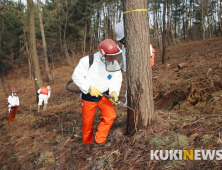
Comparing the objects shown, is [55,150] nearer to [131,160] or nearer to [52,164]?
[52,164]

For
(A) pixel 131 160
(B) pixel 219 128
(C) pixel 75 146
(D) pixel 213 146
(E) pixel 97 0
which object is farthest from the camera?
(E) pixel 97 0

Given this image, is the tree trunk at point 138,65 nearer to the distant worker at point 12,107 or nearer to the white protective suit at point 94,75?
the white protective suit at point 94,75

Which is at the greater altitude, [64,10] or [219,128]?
[64,10]

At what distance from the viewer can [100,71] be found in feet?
10.4

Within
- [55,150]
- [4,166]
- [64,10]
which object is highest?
[64,10]

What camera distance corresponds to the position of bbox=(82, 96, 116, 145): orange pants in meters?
3.06

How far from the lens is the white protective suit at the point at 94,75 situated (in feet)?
10.2

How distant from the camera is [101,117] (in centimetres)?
314

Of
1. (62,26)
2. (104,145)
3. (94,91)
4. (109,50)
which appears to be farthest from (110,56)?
(62,26)

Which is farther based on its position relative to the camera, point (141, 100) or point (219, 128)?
point (141, 100)

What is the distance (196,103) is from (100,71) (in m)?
2.61

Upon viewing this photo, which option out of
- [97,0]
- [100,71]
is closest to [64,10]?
[97,0]

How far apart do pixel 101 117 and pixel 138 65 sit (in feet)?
3.88

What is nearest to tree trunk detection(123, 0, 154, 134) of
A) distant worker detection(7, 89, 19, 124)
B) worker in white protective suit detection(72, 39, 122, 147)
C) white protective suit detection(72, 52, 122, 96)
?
worker in white protective suit detection(72, 39, 122, 147)
